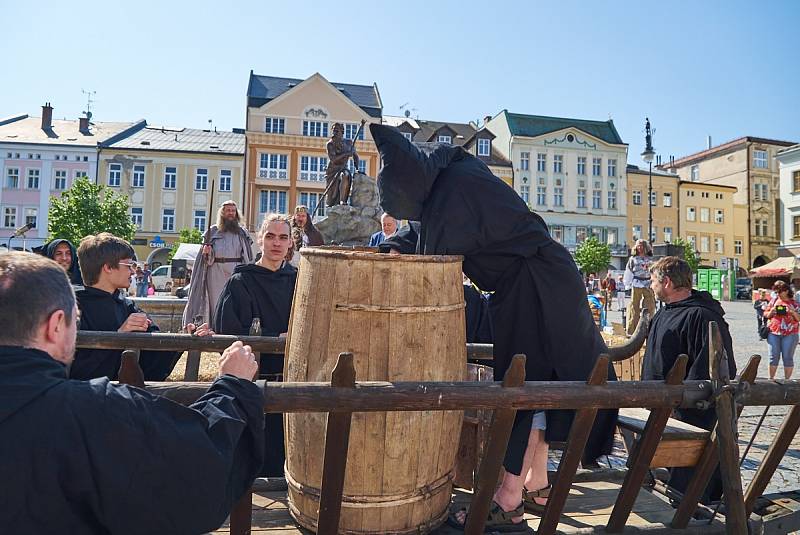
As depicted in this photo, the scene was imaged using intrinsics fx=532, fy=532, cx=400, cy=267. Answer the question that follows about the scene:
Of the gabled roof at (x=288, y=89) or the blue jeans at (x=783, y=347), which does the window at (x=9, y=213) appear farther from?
the blue jeans at (x=783, y=347)

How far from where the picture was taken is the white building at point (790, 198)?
122 feet

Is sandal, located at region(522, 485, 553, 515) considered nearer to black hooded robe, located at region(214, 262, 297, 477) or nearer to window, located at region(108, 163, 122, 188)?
black hooded robe, located at region(214, 262, 297, 477)

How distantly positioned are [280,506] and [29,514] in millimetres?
1320

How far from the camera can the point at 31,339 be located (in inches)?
47.4

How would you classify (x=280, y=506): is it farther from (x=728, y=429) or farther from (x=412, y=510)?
(x=728, y=429)

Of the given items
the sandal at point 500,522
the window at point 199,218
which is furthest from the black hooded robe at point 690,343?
the window at point 199,218

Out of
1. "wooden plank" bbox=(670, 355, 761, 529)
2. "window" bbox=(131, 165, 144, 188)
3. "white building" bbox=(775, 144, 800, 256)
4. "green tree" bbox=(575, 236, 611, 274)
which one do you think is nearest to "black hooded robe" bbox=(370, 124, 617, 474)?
"wooden plank" bbox=(670, 355, 761, 529)

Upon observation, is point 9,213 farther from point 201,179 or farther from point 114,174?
point 201,179

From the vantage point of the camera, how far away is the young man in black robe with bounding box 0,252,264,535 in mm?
1072

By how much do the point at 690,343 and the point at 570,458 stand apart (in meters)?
1.81

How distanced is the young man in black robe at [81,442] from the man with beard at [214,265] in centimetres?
425

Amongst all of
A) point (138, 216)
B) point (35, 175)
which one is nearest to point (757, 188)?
point (138, 216)

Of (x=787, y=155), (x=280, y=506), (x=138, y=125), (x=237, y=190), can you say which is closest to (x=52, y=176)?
(x=138, y=125)

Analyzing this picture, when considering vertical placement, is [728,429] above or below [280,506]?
above
